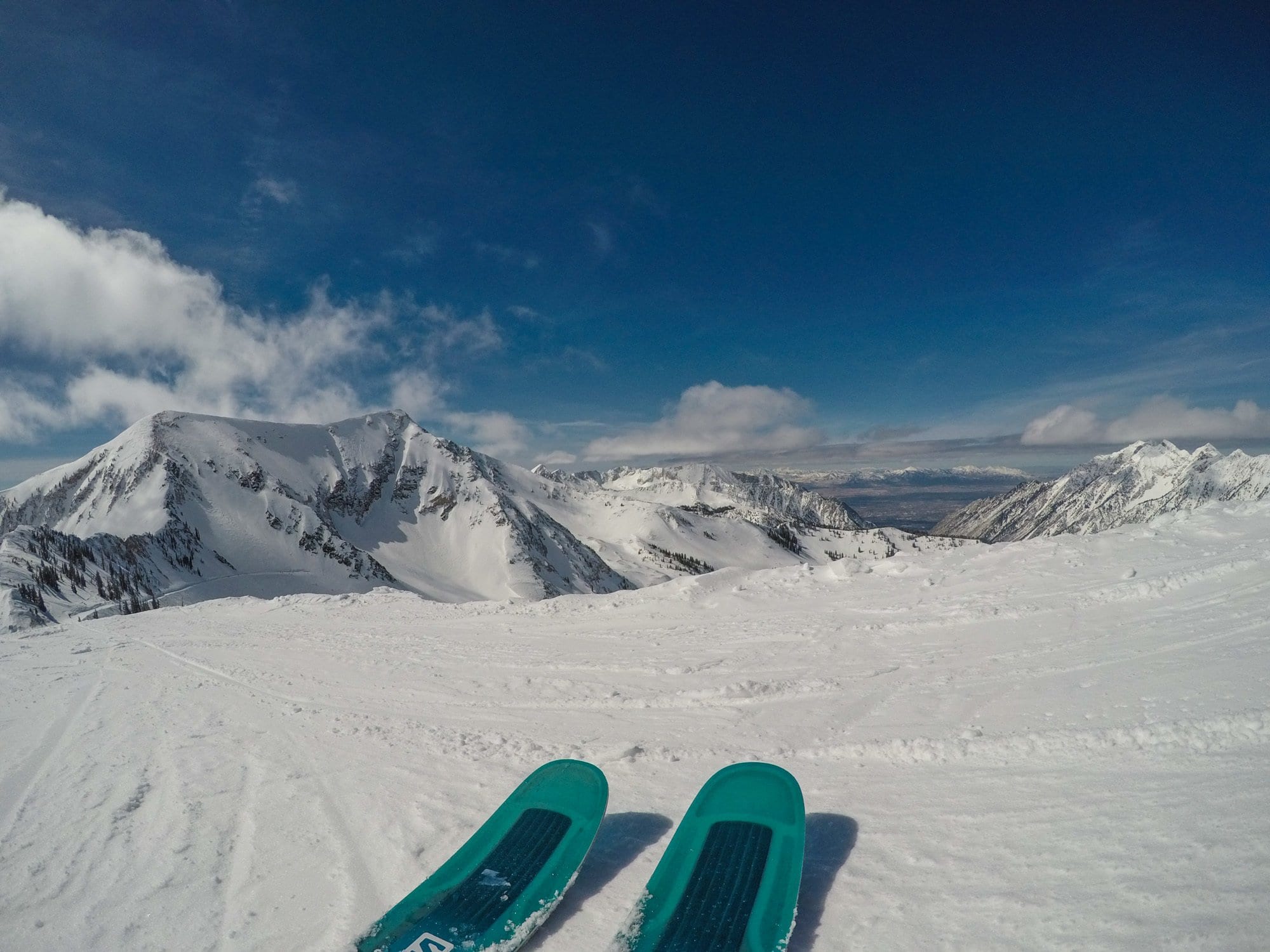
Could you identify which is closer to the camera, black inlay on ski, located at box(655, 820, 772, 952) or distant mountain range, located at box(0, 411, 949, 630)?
black inlay on ski, located at box(655, 820, 772, 952)

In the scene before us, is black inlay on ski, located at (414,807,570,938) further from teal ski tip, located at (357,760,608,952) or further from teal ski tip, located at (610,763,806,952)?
teal ski tip, located at (610,763,806,952)

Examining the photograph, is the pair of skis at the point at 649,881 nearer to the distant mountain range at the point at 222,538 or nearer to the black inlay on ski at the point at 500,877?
the black inlay on ski at the point at 500,877

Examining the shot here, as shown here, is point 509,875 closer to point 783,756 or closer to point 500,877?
point 500,877

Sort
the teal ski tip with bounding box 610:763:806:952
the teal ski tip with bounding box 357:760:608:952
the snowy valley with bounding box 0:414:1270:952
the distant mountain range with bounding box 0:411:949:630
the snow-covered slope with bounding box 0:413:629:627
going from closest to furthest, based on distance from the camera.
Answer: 1. the teal ski tip with bounding box 610:763:806:952
2. the teal ski tip with bounding box 357:760:608:952
3. the snowy valley with bounding box 0:414:1270:952
4. the distant mountain range with bounding box 0:411:949:630
5. the snow-covered slope with bounding box 0:413:629:627

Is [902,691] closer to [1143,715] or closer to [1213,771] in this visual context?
[1143,715]

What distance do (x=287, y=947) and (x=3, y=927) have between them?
2968 millimetres

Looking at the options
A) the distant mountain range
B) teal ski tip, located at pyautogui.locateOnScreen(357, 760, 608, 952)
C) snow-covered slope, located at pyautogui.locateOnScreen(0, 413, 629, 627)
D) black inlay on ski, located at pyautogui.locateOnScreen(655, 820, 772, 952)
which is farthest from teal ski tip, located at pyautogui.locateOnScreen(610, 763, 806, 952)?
snow-covered slope, located at pyautogui.locateOnScreen(0, 413, 629, 627)

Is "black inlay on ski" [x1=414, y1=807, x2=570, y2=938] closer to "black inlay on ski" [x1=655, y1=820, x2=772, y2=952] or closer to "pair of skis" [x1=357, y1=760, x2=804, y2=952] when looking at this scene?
"pair of skis" [x1=357, y1=760, x2=804, y2=952]

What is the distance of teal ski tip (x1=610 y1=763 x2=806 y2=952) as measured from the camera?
4305 millimetres

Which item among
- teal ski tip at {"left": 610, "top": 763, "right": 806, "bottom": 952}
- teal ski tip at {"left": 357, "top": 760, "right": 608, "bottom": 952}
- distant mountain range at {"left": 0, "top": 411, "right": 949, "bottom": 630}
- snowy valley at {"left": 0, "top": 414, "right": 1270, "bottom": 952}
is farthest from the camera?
distant mountain range at {"left": 0, "top": 411, "right": 949, "bottom": 630}

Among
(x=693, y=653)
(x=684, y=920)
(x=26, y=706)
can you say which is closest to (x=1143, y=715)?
(x=684, y=920)

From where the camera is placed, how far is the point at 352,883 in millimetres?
5273

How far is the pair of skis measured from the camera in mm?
4375

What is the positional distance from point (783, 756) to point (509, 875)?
3679 millimetres
